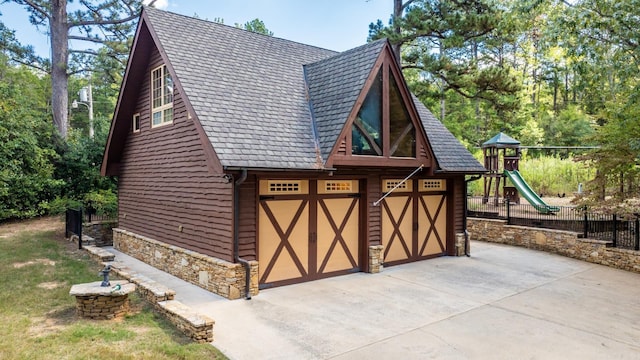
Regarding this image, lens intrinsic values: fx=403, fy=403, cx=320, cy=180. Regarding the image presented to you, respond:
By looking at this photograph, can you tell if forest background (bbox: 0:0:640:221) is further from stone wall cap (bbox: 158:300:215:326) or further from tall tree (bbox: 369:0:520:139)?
stone wall cap (bbox: 158:300:215:326)

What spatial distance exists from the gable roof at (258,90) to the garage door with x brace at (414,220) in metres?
1.00

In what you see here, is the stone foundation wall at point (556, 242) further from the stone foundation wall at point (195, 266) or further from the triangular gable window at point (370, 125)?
the stone foundation wall at point (195, 266)

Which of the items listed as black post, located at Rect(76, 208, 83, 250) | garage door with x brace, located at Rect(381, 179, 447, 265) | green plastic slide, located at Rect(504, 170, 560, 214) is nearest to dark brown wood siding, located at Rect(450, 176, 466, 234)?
garage door with x brace, located at Rect(381, 179, 447, 265)

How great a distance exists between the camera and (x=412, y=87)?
747 inches

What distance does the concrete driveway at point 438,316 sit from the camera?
17.9ft

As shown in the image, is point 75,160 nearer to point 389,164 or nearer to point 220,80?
point 220,80

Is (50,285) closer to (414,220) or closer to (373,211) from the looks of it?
(373,211)

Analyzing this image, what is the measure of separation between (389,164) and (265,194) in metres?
3.07

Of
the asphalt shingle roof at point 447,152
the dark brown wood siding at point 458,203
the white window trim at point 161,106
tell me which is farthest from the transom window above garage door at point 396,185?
the white window trim at point 161,106

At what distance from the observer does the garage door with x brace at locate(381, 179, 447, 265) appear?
10555mm

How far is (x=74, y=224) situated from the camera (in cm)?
1266

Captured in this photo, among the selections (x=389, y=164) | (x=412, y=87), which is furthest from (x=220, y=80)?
(x=412, y=87)

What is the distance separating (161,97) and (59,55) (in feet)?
38.4

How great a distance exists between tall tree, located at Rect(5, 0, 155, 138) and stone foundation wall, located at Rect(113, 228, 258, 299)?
9341mm
